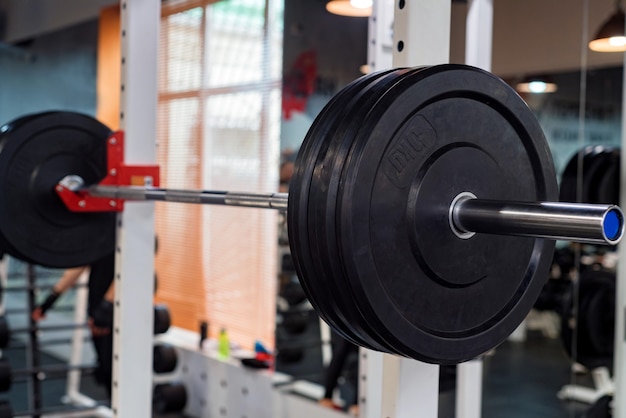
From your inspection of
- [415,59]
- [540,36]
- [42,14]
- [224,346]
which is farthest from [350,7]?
[42,14]

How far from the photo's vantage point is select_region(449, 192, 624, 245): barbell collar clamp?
3.28 ft

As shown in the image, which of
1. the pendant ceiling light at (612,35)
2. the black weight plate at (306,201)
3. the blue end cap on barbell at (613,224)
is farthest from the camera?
the pendant ceiling light at (612,35)

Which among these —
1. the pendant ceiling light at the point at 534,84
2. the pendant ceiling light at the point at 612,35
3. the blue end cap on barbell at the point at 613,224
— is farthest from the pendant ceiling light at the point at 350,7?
the blue end cap on barbell at the point at 613,224

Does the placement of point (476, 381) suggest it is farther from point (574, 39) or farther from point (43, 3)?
point (43, 3)

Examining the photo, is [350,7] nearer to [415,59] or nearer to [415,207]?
[415,59]

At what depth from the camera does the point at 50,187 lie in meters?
2.33

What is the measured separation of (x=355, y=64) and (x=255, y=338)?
209 centimetres

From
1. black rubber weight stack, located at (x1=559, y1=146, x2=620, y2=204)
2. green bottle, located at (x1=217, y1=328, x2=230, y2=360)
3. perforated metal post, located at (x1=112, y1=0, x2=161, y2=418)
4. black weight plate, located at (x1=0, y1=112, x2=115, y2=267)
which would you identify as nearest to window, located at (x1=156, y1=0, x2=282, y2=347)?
green bottle, located at (x1=217, y1=328, x2=230, y2=360)

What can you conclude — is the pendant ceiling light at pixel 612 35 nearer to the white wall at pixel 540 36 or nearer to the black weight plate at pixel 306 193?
the white wall at pixel 540 36

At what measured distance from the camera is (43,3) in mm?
5477

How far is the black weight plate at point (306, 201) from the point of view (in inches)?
43.5

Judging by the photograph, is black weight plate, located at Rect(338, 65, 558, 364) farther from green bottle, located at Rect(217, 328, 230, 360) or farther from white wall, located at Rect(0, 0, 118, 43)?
white wall, located at Rect(0, 0, 118, 43)

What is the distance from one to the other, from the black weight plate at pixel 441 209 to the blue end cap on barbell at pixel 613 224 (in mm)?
226

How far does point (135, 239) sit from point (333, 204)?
1208mm
